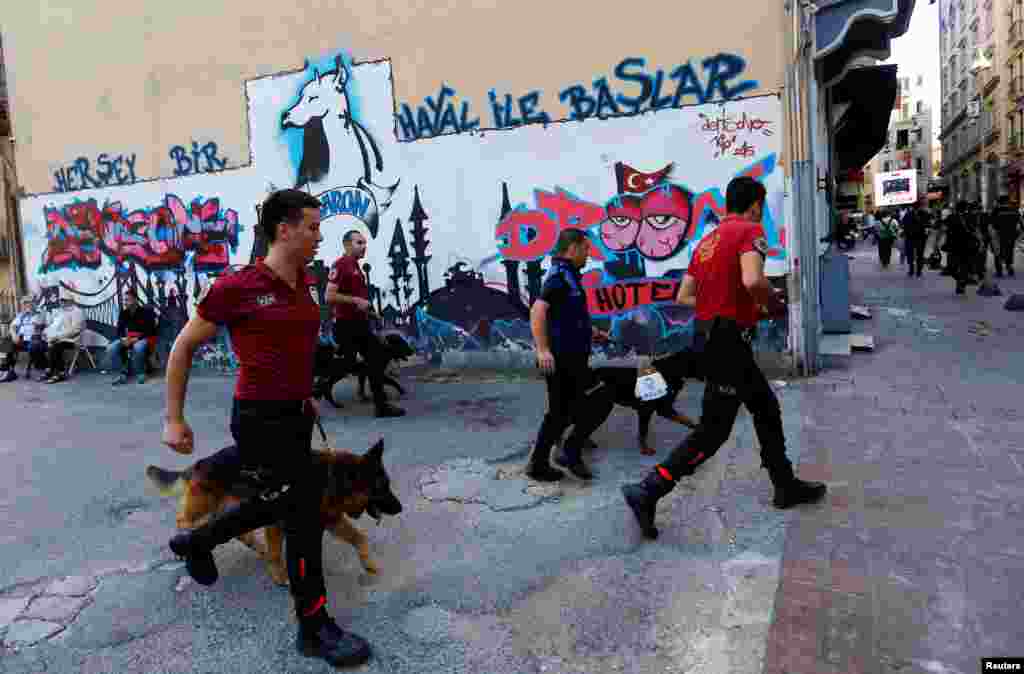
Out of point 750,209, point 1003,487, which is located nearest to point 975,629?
point 1003,487

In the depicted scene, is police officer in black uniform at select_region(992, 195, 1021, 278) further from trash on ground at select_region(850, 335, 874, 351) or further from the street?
the street

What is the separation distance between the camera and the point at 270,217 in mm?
3098

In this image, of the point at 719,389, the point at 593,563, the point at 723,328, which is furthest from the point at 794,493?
the point at 593,563

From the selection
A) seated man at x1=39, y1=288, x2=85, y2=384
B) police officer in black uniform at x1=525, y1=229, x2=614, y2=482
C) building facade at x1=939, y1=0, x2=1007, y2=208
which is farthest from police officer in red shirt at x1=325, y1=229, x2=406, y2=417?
building facade at x1=939, y1=0, x2=1007, y2=208

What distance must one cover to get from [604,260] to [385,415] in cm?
285

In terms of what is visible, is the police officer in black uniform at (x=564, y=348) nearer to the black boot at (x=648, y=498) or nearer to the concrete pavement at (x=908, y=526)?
the black boot at (x=648, y=498)

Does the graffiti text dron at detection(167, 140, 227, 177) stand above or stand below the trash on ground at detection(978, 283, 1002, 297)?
above

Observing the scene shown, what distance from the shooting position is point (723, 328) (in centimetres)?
411

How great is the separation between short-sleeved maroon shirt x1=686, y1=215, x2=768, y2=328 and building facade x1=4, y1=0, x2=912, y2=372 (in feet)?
12.8

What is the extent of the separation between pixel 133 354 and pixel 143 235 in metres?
1.66

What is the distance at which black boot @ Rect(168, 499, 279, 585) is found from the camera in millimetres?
3260

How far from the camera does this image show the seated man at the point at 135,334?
10508mm

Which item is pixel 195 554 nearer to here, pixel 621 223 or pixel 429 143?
pixel 621 223

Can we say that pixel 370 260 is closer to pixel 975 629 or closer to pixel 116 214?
pixel 116 214
